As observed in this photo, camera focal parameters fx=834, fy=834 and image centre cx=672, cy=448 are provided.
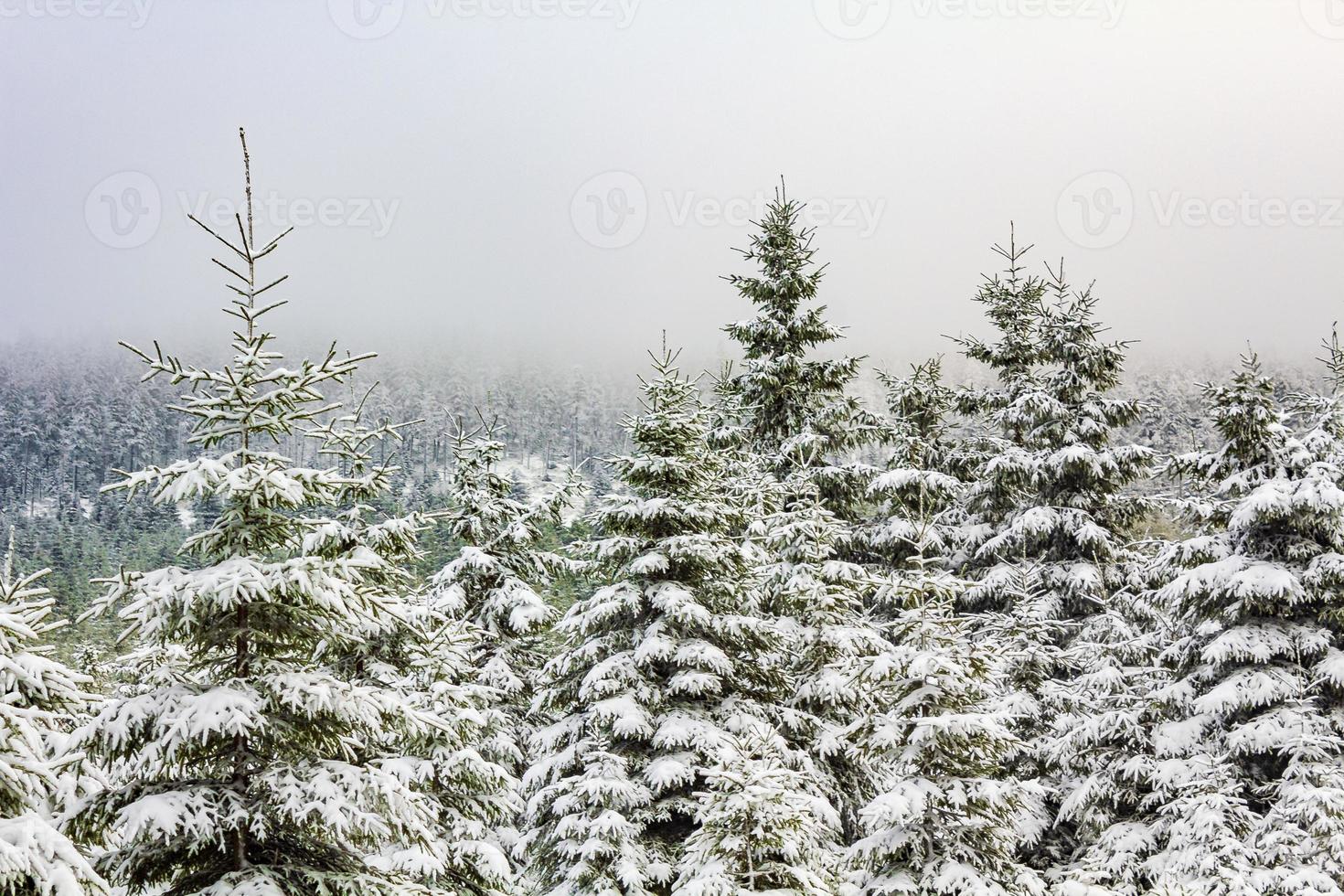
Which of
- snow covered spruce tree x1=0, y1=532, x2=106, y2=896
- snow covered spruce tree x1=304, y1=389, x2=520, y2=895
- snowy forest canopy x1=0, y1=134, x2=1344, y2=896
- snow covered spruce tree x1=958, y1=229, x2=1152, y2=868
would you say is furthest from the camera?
snow covered spruce tree x1=958, y1=229, x2=1152, y2=868

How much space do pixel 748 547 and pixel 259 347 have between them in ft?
30.6

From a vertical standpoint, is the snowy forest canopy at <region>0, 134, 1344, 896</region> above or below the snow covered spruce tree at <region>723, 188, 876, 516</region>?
below

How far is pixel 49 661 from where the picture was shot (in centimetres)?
550

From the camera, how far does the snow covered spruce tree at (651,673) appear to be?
11.7 meters

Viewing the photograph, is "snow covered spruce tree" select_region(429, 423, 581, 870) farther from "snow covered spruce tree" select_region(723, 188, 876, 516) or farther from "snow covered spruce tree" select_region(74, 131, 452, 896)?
"snow covered spruce tree" select_region(74, 131, 452, 896)

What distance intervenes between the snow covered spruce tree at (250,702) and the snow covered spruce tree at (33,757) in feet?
0.93

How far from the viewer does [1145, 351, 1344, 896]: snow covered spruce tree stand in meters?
10.1

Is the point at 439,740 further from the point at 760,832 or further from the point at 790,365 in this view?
the point at 790,365

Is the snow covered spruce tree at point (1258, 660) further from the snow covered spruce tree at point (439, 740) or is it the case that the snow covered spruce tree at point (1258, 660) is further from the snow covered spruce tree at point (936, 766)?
the snow covered spruce tree at point (439, 740)

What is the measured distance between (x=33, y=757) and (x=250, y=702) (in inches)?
47.5

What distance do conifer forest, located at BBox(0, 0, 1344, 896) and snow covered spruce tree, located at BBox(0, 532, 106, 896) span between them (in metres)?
0.03

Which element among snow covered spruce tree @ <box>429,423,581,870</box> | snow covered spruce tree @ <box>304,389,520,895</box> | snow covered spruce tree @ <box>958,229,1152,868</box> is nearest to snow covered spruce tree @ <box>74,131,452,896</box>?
snow covered spruce tree @ <box>304,389,520,895</box>

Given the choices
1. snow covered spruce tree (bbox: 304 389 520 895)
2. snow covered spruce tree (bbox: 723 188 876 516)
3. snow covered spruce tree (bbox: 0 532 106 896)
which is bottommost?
snow covered spruce tree (bbox: 304 389 520 895)

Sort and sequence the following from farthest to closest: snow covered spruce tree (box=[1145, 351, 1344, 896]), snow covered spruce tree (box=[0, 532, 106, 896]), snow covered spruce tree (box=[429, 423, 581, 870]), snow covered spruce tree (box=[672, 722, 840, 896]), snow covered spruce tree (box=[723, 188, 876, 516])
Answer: snow covered spruce tree (box=[723, 188, 876, 516])
snow covered spruce tree (box=[429, 423, 581, 870])
snow covered spruce tree (box=[1145, 351, 1344, 896])
snow covered spruce tree (box=[672, 722, 840, 896])
snow covered spruce tree (box=[0, 532, 106, 896])
